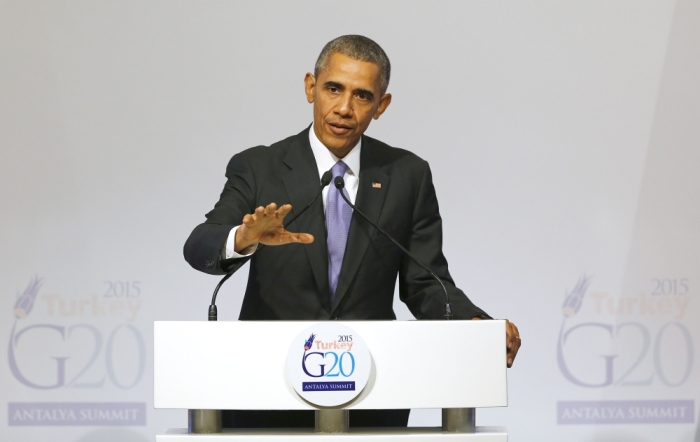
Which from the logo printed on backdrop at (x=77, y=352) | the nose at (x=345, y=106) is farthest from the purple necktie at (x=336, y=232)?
the logo printed on backdrop at (x=77, y=352)

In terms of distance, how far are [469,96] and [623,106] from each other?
0.67 metres

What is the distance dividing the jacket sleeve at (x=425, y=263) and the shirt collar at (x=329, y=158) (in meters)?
0.20

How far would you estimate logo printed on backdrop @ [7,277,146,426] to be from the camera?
380cm

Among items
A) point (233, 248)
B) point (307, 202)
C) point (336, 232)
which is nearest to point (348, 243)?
point (336, 232)

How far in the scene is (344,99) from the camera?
7.50 feet

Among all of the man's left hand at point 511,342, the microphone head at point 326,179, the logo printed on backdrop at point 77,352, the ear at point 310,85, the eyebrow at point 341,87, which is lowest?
the logo printed on backdrop at point 77,352

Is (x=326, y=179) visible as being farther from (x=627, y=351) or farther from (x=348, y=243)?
(x=627, y=351)

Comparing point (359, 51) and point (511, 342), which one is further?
point (359, 51)

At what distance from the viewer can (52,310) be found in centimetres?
384

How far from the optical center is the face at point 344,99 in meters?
2.29

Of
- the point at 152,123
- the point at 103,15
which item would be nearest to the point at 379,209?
the point at 152,123

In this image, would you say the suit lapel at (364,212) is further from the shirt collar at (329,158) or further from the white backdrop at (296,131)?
the white backdrop at (296,131)

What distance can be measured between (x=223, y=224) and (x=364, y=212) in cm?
36

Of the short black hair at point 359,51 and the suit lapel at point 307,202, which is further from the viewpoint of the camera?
the short black hair at point 359,51
